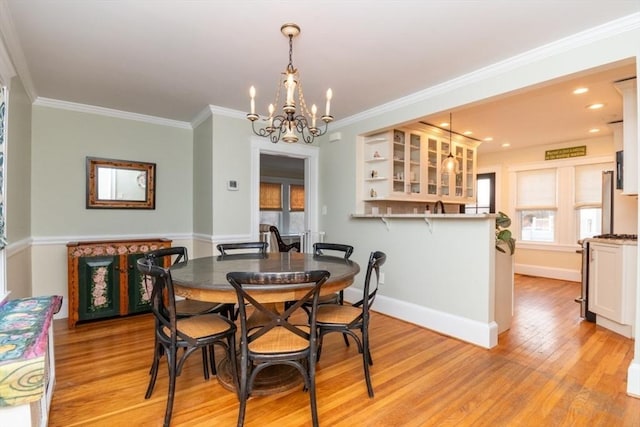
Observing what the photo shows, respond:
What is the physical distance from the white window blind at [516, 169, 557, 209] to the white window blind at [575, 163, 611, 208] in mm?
352

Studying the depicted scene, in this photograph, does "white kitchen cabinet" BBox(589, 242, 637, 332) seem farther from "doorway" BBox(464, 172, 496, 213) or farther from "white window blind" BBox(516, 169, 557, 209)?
"doorway" BBox(464, 172, 496, 213)

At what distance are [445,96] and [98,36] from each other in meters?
2.81

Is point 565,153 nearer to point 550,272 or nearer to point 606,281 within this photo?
point 550,272

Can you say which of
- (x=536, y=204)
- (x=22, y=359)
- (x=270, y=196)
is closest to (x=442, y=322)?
(x=22, y=359)

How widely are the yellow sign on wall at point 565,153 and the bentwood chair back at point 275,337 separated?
592 centimetres

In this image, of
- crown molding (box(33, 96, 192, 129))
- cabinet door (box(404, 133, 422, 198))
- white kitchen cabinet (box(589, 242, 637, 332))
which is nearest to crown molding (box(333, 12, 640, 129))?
cabinet door (box(404, 133, 422, 198))

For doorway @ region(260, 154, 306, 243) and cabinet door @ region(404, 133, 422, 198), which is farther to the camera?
doorway @ region(260, 154, 306, 243)

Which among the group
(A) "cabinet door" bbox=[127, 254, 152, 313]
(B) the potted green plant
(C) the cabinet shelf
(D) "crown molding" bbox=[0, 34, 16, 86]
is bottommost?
(A) "cabinet door" bbox=[127, 254, 152, 313]

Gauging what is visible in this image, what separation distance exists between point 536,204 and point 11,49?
7.32 m

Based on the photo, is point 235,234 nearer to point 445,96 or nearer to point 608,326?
point 445,96

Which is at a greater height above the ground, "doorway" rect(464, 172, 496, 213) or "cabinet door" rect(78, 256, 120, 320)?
"doorway" rect(464, 172, 496, 213)

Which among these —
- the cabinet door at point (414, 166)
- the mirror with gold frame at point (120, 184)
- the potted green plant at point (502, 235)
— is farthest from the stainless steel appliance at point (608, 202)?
the mirror with gold frame at point (120, 184)

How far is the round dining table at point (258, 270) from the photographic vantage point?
178 centimetres

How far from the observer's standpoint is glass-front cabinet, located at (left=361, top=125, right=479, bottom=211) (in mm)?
4102
